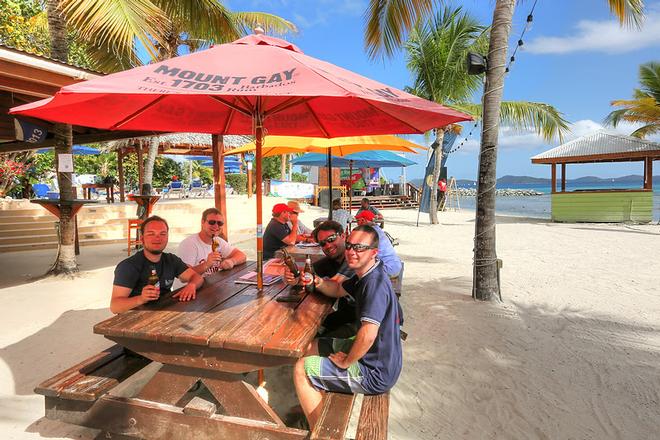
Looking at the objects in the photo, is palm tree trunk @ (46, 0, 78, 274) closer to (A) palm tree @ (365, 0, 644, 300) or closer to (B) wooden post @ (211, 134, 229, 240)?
(B) wooden post @ (211, 134, 229, 240)

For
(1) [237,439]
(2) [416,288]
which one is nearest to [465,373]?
(1) [237,439]

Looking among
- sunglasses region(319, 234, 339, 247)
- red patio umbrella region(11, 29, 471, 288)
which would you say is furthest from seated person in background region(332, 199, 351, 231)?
sunglasses region(319, 234, 339, 247)

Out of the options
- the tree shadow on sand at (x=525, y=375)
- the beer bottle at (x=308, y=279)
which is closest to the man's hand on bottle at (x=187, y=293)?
the beer bottle at (x=308, y=279)

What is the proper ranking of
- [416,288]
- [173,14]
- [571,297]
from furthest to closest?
1. [173,14]
2. [416,288]
3. [571,297]

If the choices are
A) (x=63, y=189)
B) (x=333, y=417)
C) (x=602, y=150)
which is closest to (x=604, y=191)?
(x=602, y=150)

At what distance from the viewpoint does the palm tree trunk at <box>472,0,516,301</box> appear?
4992 mm

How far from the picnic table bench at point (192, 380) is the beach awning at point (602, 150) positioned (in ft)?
51.9

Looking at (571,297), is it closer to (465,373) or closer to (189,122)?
(465,373)

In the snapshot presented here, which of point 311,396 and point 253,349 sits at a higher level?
point 253,349

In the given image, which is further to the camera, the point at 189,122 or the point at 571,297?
the point at 571,297

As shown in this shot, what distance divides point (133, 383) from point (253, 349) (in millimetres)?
1826

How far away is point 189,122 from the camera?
3965 mm

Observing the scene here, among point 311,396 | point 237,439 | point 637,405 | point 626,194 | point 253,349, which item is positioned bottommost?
point 637,405

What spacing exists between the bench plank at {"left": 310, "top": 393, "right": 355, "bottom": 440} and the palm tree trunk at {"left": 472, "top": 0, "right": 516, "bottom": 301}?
3611 millimetres
